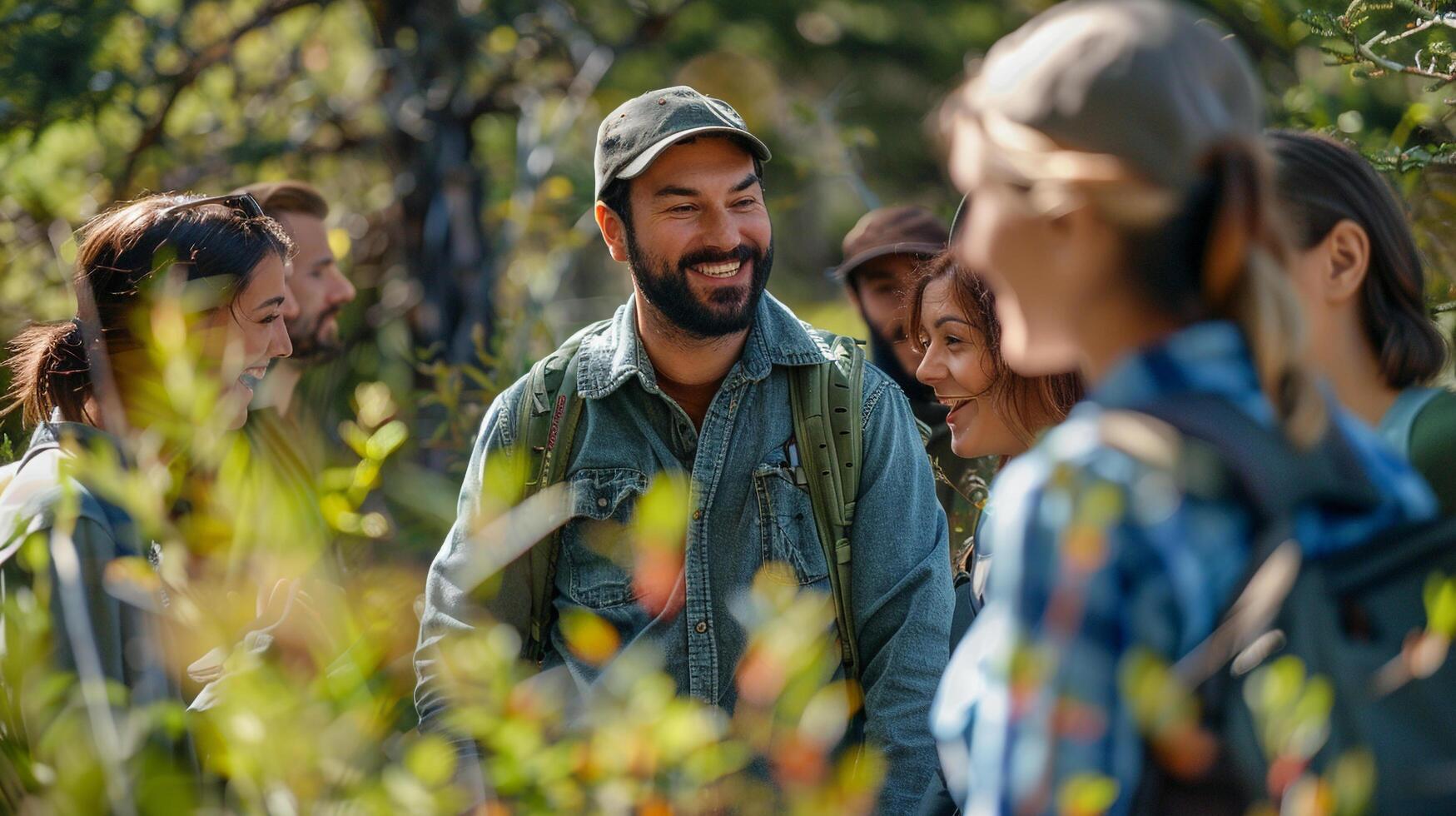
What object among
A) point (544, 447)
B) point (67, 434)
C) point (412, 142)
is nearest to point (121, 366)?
point (67, 434)

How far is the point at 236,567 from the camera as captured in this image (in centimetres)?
137

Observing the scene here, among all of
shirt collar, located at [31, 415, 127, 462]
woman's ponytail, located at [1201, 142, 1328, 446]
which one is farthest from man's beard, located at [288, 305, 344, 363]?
woman's ponytail, located at [1201, 142, 1328, 446]

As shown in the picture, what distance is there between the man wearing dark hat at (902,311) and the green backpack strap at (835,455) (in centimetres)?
82

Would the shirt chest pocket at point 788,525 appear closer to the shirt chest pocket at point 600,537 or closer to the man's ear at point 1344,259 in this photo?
the shirt chest pocket at point 600,537

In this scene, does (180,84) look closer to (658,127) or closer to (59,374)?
(658,127)

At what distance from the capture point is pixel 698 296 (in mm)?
3078

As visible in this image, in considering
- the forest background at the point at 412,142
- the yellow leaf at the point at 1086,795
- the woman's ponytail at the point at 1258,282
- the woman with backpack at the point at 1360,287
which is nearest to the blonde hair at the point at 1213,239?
the woman's ponytail at the point at 1258,282

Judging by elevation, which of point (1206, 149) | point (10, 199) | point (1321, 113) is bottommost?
point (10, 199)

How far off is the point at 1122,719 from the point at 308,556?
2.53 feet

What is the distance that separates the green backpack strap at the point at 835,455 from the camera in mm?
2893

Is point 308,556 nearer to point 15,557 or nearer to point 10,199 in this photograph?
point 15,557

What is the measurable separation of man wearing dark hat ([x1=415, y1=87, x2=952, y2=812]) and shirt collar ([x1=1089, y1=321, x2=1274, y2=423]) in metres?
1.53

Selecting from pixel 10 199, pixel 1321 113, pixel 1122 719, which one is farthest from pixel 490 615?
pixel 10 199

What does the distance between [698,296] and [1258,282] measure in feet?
6.16
